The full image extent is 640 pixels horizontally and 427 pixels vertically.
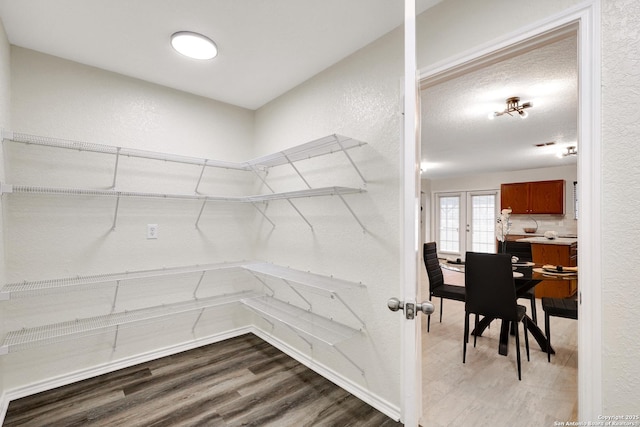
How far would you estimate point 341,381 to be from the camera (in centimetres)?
214

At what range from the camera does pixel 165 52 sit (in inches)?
81.5

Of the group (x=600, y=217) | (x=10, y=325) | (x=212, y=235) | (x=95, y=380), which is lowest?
(x=95, y=380)

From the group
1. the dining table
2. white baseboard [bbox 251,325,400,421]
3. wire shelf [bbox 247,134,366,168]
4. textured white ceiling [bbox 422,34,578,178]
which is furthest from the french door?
wire shelf [bbox 247,134,366,168]

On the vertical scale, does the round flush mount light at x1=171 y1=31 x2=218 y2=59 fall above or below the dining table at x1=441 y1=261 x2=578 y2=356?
above

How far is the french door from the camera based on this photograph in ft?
24.2

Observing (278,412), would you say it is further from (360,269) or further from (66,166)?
(66,166)

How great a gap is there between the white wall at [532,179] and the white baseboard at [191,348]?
592 cm

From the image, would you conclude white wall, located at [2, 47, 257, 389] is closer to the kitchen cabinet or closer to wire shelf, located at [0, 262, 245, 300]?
wire shelf, located at [0, 262, 245, 300]

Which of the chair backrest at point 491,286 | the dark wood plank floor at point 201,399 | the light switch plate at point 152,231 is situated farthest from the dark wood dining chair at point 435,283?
the light switch plate at point 152,231

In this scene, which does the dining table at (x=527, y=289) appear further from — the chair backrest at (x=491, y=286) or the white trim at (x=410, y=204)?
the white trim at (x=410, y=204)

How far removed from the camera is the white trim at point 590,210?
1.10 m

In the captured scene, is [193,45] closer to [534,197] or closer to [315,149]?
[315,149]

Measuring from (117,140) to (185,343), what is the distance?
1.81 meters

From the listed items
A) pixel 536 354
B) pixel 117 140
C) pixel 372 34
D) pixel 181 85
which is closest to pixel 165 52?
pixel 181 85
